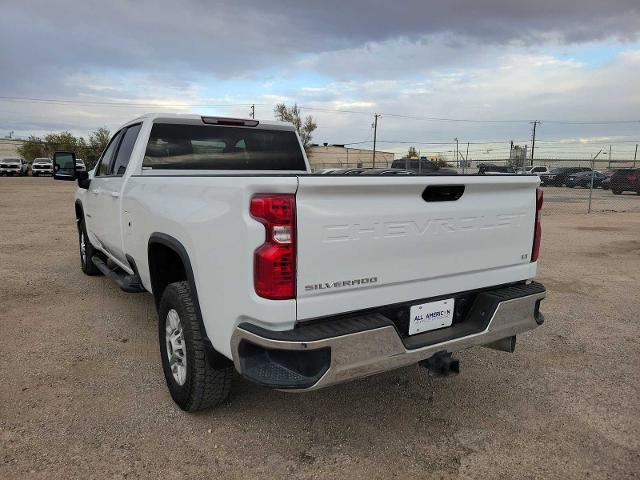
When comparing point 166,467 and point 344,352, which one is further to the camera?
point 166,467

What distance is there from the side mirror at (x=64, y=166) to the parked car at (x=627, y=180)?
28.9 metres

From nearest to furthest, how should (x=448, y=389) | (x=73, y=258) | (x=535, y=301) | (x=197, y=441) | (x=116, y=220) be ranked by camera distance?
(x=197, y=441), (x=535, y=301), (x=448, y=389), (x=116, y=220), (x=73, y=258)

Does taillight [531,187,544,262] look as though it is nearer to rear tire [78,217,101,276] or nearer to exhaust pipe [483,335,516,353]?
exhaust pipe [483,335,516,353]

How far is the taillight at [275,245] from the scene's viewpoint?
2.26m

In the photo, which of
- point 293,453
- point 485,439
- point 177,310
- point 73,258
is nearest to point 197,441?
point 293,453

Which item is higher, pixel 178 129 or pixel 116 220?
pixel 178 129

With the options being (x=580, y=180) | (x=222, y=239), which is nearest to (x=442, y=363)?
(x=222, y=239)

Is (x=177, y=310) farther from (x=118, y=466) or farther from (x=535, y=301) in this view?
(x=535, y=301)

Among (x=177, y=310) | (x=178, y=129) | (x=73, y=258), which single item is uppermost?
(x=178, y=129)

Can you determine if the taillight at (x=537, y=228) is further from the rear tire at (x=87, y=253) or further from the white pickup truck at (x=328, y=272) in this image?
the rear tire at (x=87, y=253)

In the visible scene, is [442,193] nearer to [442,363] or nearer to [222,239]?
[442,363]

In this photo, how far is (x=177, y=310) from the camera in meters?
3.03

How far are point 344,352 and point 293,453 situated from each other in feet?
2.74

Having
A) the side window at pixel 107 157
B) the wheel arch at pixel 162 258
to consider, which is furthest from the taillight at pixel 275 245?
the side window at pixel 107 157
